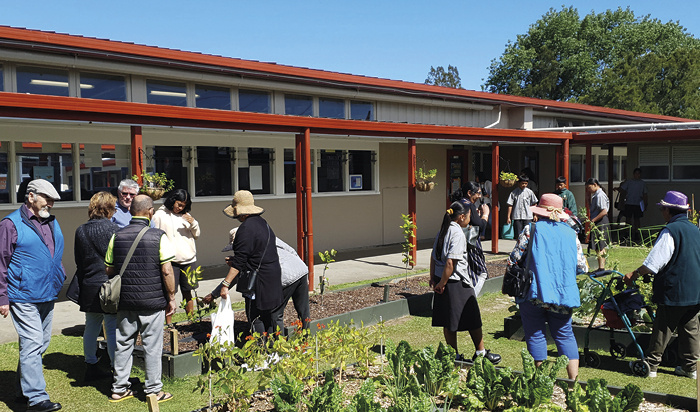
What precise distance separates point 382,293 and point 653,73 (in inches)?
1500

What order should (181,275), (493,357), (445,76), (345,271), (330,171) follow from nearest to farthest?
1. (493,357)
2. (181,275)
3. (345,271)
4. (330,171)
5. (445,76)

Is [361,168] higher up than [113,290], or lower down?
higher up

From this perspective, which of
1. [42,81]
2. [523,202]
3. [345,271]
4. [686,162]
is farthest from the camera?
[686,162]

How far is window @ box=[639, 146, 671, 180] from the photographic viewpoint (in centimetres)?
1608

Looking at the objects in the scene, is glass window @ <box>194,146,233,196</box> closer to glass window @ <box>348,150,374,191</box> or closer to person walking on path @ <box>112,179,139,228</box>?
glass window @ <box>348,150,374,191</box>

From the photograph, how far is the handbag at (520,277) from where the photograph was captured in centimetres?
489

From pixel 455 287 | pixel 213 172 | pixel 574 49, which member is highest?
pixel 574 49

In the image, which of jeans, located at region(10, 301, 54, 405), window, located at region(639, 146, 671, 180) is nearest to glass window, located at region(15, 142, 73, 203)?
jeans, located at region(10, 301, 54, 405)

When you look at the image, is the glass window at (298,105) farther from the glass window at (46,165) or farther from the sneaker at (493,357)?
the sneaker at (493,357)

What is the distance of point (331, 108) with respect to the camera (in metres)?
14.4

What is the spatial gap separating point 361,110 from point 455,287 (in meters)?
10.0

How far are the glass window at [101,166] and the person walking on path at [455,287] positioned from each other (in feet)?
22.4

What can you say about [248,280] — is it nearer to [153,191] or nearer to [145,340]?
[145,340]

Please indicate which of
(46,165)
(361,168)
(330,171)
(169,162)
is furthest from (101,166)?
(361,168)
